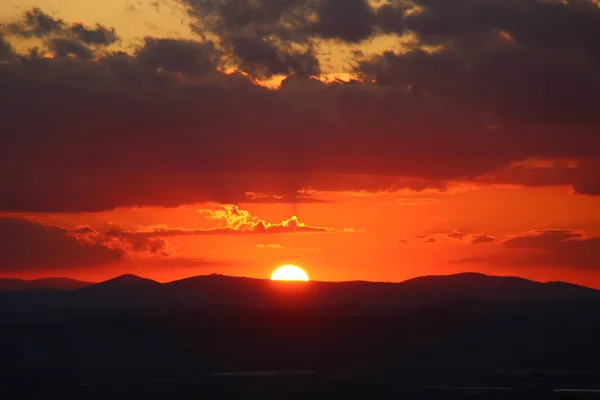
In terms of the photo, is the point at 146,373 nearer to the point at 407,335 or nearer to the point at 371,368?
the point at 371,368

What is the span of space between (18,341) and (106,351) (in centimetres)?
2732

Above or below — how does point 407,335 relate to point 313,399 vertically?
above

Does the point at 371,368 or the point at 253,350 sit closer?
the point at 371,368

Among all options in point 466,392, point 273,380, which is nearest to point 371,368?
point 273,380

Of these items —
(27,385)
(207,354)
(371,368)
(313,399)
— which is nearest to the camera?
(313,399)

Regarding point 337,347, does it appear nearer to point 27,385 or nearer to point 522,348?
point 522,348

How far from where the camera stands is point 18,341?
194 m

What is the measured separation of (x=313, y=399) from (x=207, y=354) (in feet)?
262

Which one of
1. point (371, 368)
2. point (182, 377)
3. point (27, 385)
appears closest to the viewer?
point (27, 385)

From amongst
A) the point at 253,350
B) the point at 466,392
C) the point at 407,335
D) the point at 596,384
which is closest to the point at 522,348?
the point at 407,335

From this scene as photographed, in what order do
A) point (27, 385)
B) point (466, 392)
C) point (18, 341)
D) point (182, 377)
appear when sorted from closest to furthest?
point (466, 392) < point (27, 385) < point (182, 377) < point (18, 341)

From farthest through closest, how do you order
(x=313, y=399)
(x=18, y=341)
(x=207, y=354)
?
1. (x=18, y=341)
2. (x=207, y=354)
3. (x=313, y=399)

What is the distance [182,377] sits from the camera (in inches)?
5015

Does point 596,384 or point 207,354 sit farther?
point 207,354
